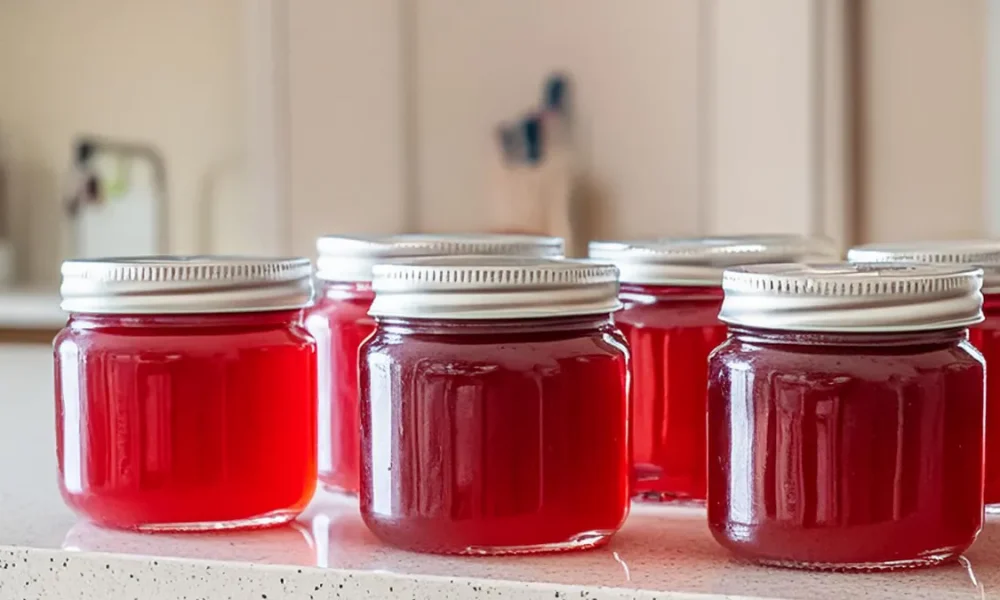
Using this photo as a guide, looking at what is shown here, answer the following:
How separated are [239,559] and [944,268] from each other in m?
0.31

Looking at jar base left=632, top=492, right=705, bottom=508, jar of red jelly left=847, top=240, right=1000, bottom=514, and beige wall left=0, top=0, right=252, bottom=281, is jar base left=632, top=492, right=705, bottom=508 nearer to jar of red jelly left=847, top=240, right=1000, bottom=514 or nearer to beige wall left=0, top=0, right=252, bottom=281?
jar of red jelly left=847, top=240, right=1000, bottom=514

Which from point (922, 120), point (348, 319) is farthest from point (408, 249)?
point (922, 120)

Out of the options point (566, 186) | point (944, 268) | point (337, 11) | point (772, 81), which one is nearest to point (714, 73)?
point (772, 81)

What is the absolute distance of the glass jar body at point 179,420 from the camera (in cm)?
62

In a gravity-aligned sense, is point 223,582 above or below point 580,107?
below

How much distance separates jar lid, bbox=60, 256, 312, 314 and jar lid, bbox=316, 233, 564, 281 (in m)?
0.07

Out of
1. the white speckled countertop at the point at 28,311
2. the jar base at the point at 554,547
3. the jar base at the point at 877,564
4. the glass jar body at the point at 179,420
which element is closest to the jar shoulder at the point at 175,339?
the glass jar body at the point at 179,420

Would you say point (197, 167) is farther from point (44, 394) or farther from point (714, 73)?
point (44, 394)

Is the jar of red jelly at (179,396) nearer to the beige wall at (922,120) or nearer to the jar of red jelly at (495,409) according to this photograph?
the jar of red jelly at (495,409)

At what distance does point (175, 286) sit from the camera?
63 cm

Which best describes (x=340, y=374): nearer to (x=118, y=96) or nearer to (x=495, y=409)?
(x=495, y=409)

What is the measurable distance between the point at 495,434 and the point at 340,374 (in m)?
0.17

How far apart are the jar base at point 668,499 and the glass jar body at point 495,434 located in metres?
0.10

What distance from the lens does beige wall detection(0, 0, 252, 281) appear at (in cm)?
248
